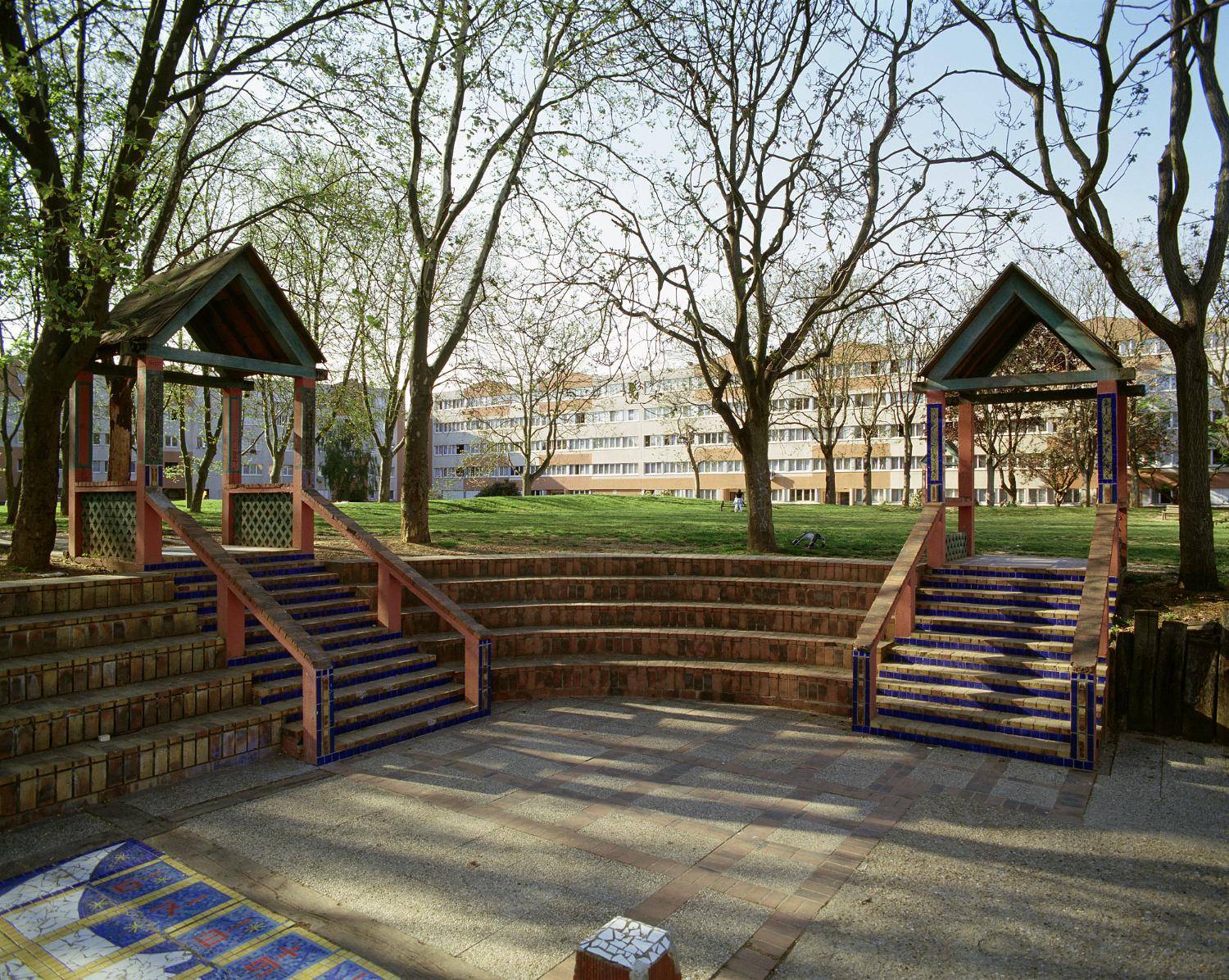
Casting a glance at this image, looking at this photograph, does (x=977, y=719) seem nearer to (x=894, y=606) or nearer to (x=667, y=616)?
(x=894, y=606)

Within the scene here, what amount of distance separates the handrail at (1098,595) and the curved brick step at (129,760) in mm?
7704

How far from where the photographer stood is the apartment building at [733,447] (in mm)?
43219

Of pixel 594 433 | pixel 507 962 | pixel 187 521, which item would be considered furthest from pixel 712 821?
pixel 594 433

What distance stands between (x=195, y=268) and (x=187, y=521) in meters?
3.40

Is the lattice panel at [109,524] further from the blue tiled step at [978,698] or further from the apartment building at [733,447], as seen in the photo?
the apartment building at [733,447]

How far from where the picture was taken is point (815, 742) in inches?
324

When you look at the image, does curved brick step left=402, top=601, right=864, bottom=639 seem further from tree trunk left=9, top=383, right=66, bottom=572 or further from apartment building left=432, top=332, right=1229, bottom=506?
apartment building left=432, top=332, right=1229, bottom=506

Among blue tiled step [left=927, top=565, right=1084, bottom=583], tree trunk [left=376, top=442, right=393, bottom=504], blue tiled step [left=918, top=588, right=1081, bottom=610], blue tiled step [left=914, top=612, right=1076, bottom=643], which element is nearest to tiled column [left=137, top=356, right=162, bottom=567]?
blue tiled step [left=914, top=612, right=1076, bottom=643]

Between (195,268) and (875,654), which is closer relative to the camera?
(875,654)

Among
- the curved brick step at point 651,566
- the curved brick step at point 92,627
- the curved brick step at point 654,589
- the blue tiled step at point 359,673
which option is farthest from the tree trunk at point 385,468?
the curved brick step at point 92,627

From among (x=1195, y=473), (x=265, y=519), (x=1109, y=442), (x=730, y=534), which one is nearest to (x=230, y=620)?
(x=265, y=519)

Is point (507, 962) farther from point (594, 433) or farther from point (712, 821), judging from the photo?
point (594, 433)

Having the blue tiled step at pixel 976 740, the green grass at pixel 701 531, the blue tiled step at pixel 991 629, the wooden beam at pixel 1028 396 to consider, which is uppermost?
the wooden beam at pixel 1028 396

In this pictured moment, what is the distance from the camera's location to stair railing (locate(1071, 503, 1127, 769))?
7.49m
